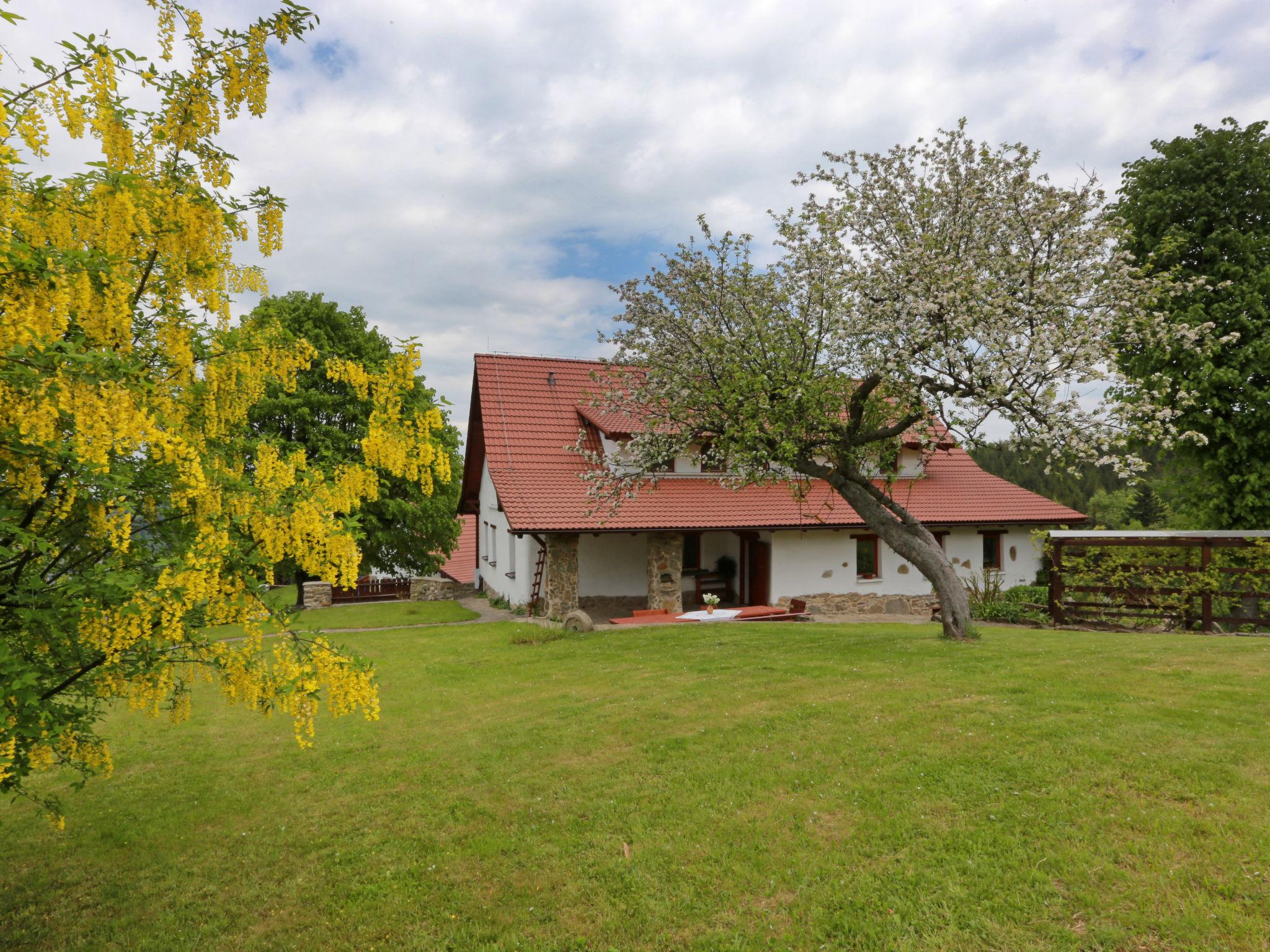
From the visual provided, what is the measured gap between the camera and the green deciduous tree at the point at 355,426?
811 inches

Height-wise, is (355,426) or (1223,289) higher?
(1223,289)

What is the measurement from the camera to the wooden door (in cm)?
1839

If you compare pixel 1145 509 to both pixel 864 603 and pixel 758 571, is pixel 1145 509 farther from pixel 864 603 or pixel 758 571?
pixel 758 571

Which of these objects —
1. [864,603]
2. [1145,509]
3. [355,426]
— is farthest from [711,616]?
[1145,509]

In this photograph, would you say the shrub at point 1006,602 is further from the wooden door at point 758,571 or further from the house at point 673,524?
the wooden door at point 758,571

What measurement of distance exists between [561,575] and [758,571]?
5.60 meters

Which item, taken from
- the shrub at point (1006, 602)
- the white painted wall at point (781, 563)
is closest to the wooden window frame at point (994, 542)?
the white painted wall at point (781, 563)

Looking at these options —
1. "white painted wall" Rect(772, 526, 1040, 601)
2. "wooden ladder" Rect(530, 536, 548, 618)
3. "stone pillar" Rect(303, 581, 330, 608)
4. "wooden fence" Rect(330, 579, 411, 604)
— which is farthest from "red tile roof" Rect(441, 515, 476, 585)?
"white painted wall" Rect(772, 526, 1040, 601)

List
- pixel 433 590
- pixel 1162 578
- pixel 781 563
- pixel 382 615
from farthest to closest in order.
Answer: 1. pixel 433 590
2. pixel 382 615
3. pixel 781 563
4. pixel 1162 578

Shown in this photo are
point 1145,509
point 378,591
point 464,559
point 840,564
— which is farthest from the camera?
point 1145,509

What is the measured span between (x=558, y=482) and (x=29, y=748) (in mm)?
13470

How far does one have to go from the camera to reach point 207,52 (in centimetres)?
446

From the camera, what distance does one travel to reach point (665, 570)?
17156 mm

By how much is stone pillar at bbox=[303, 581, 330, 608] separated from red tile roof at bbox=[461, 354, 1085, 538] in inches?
225
